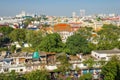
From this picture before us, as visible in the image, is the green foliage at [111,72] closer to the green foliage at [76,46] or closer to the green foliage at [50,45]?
the green foliage at [76,46]

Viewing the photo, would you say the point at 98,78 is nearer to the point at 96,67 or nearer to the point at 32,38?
the point at 96,67

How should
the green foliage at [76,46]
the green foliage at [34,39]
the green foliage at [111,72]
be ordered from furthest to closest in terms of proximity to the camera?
the green foliage at [34,39]
the green foliage at [76,46]
the green foliage at [111,72]

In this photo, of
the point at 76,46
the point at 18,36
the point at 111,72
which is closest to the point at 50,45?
the point at 76,46

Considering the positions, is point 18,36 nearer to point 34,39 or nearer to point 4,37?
point 4,37

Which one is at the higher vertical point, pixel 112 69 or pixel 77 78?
pixel 112 69

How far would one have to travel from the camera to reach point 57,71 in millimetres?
14367

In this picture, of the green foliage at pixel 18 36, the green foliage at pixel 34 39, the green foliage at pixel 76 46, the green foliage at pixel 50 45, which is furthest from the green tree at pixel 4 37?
the green foliage at pixel 76 46

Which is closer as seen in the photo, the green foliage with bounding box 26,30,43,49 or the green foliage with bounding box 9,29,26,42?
the green foliage with bounding box 26,30,43,49

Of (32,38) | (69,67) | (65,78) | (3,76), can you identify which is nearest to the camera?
(3,76)

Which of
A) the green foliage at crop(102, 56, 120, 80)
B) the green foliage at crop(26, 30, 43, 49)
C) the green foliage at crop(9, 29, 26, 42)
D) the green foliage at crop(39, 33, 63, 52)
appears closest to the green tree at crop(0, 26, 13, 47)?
the green foliage at crop(9, 29, 26, 42)

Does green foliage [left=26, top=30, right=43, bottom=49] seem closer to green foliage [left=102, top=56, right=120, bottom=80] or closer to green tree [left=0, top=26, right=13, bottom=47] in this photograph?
green tree [left=0, top=26, right=13, bottom=47]

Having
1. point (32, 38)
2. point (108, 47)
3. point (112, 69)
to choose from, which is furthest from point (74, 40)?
point (112, 69)

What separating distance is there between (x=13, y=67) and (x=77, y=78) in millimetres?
4122

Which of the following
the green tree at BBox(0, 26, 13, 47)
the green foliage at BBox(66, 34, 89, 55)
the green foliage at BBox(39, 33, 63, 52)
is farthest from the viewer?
the green tree at BBox(0, 26, 13, 47)
